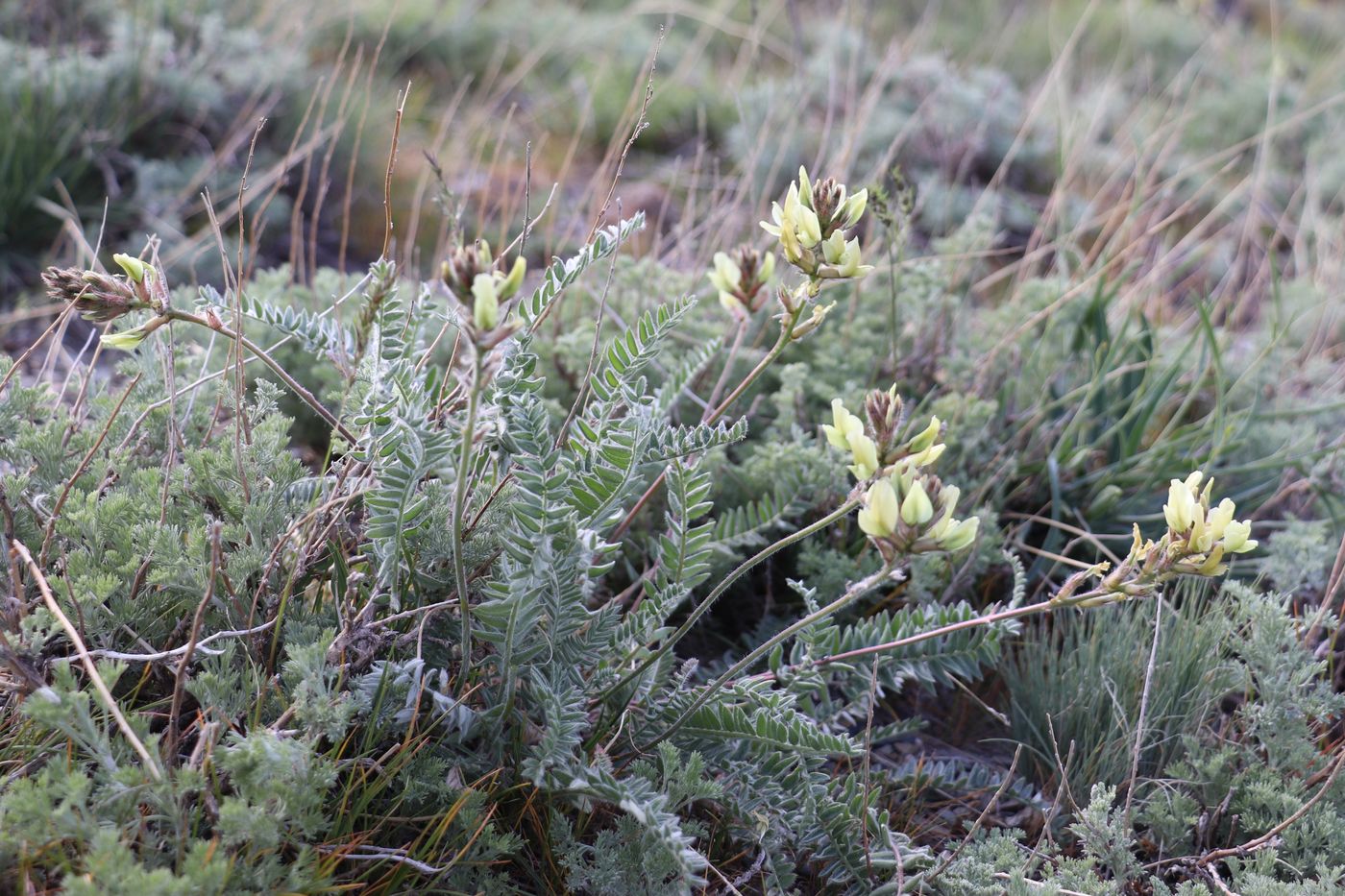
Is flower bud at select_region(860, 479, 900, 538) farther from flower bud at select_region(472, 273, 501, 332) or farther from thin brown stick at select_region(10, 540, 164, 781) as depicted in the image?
thin brown stick at select_region(10, 540, 164, 781)

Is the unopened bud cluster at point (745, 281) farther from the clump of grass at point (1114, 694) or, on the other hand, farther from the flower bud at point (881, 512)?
the clump of grass at point (1114, 694)

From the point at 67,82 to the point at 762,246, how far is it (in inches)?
97.7

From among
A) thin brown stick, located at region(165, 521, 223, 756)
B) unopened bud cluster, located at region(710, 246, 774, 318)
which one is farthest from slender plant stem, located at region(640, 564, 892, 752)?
thin brown stick, located at region(165, 521, 223, 756)

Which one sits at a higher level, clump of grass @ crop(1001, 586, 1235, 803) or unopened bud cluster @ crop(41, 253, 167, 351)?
unopened bud cluster @ crop(41, 253, 167, 351)

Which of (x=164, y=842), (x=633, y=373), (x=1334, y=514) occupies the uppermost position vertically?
(x=633, y=373)

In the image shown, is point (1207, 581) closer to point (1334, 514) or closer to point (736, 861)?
point (1334, 514)

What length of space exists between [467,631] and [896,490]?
62 cm

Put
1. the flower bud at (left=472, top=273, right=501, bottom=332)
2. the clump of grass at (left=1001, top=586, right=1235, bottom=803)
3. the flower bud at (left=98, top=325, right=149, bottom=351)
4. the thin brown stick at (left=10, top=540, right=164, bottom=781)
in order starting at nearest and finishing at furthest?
the flower bud at (left=472, top=273, right=501, bottom=332)
the thin brown stick at (left=10, top=540, right=164, bottom=781)
the flower bud at (left=98, top=325, right=149, bottom=351)
the clump of grass at (left=1001, top=586, right=1235, bottom=803)

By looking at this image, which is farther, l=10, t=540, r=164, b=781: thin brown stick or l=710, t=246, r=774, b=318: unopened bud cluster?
l=710, t=246, r=774, b=318: unopened bud cluster

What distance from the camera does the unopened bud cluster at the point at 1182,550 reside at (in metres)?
1.27

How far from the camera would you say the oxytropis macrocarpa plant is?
128 cm

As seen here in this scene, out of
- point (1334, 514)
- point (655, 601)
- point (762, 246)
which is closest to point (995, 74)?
point (762, 246)

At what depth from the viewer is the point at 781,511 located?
1.91 meters


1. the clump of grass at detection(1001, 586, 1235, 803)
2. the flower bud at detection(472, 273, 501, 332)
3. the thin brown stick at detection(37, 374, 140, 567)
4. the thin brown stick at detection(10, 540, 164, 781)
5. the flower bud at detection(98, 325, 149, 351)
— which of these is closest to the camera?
the flower bud at detection(472, 273, 501, 332)
